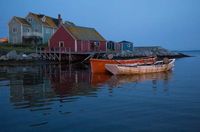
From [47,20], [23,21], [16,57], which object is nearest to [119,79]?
[16,57]

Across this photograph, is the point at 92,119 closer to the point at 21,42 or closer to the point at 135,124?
the point at 135,124

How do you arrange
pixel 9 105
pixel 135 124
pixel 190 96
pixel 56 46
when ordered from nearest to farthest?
pixel 135 124 < pixel 9 105 < pixel 190 96 < pixel 56 46

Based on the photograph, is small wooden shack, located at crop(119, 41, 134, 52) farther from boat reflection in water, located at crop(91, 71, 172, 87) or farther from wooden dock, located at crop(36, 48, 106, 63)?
boat reflection in water, located at crop(91, 71, 172, 87)

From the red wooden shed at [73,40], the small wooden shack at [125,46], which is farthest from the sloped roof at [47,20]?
the small wooden shack at [125,46]

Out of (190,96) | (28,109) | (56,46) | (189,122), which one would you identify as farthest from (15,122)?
(56,46)

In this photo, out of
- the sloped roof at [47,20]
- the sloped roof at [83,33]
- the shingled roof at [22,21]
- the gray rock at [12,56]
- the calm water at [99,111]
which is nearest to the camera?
the calm water at [99,111]

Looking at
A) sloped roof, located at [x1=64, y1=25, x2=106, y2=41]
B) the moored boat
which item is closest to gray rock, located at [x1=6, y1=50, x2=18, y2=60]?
sloped roof, located at [x1=64, y1=25, x2=106, y2=41]

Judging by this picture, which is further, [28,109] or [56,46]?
[56,46]

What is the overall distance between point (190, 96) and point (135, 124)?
671cm

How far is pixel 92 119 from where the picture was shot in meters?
10.6

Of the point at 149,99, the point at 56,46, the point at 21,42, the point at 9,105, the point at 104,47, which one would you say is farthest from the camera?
the point at 21,42

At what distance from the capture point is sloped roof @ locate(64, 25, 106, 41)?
1823 inches

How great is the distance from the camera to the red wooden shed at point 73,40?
4569 cm

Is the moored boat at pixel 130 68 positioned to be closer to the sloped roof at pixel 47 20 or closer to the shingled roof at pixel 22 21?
the shingled roof at pixel 22 21
